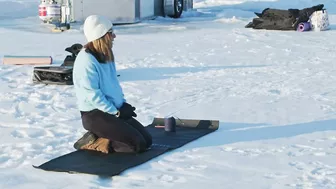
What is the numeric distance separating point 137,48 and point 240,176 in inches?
341

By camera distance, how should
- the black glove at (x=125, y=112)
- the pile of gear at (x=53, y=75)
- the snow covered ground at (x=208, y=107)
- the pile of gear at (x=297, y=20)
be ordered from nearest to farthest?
the snow covered ground at (x=208, y=107) → the black glove at (x=125, y=112) → the pile of gear at (x=53, y=75) → the pile of gear at (x=297, y=20)

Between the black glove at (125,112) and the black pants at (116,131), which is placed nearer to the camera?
the black pants at (116,131)

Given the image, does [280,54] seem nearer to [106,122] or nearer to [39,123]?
[39,123]

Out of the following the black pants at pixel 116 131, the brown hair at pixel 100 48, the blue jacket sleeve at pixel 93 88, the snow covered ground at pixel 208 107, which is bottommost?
the snow covered ground at pixel 208 107

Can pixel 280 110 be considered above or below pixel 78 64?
below

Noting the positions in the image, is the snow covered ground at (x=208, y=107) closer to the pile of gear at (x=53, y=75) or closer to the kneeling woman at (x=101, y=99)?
the pile of gear at (x=53, y=75)

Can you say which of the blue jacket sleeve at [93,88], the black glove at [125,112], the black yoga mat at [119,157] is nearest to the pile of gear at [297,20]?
the black yoga mat at [119,157]

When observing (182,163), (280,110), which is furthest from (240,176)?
(280,110)

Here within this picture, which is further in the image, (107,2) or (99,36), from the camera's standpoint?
(107,2)

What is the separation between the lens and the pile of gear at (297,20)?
56.6ft

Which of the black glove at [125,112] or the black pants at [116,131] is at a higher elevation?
the black glove at [125,112]

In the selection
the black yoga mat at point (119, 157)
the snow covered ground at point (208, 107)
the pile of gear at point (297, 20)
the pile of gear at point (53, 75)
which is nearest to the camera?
the snow covered ground at point (208, 107)

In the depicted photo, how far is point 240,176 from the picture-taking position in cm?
545

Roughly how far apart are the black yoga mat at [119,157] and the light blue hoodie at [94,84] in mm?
429
